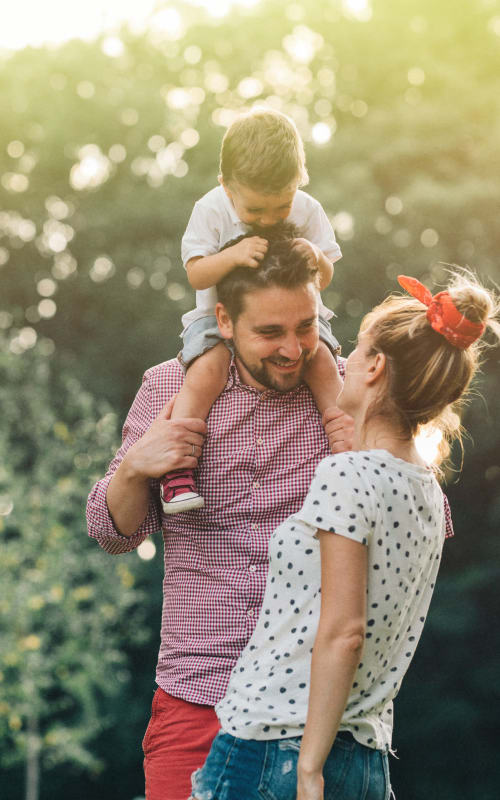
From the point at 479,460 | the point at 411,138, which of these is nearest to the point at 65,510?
the point at 479,460

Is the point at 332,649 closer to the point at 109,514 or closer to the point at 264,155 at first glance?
the point at 109,514

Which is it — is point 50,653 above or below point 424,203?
below

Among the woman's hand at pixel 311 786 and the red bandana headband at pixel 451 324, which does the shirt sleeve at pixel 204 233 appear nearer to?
the red bandana headband at pixel 451 324

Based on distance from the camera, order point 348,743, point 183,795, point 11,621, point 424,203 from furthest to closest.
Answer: point 11,621 < point 424,203 < point 183,795 < point 348,743

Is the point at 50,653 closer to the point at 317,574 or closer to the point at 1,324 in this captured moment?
the point at 1,324

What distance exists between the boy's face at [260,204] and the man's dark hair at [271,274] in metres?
0.03

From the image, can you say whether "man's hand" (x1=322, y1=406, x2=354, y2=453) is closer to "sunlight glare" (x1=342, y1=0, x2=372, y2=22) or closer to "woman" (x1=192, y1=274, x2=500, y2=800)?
"woman" (x1=192, y1=274, x2=500, y2=800)

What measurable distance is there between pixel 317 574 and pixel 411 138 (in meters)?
10.8

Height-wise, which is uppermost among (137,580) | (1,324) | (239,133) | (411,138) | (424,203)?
(411,138)

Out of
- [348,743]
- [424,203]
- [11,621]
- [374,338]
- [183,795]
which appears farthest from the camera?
[11,621]

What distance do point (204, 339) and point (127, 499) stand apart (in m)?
0.42

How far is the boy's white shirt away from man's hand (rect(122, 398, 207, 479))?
33 centimetres

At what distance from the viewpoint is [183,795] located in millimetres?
2389

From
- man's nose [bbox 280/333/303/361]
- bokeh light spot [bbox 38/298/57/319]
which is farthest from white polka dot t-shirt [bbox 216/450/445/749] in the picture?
bokeh light spot [bbox 38/298/57/319]
